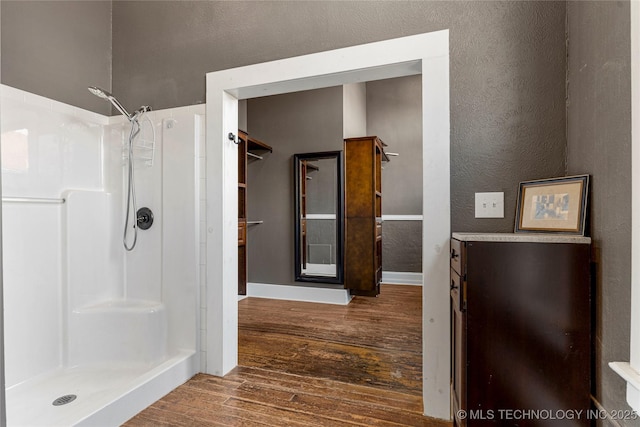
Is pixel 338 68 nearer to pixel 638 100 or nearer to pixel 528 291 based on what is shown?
pixel 638 100

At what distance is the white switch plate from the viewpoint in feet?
5.14

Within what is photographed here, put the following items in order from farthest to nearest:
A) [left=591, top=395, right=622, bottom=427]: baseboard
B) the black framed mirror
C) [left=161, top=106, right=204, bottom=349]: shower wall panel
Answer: the black framed mirror, [left=161, top=106, right=204, bottom=349]: shower wall panel, [left=591, top=395, right=622, bottom=427]: baseboard

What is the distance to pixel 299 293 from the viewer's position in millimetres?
3832

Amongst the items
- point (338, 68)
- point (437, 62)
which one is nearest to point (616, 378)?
point (437, 62)

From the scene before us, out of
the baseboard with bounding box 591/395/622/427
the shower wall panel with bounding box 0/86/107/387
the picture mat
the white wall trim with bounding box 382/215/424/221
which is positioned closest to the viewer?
the baseboard with bounding box 591/395/622/427

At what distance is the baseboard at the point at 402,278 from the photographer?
15.2 feet

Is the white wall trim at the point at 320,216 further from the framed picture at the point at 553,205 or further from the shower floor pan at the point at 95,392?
the framed picture at the point at 553,205

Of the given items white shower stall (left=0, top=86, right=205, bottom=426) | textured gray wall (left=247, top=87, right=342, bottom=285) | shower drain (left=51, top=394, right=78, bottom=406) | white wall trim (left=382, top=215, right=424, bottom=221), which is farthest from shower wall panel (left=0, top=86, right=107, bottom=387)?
white wall trim (left=382, top=215, right=424, bottom=221)

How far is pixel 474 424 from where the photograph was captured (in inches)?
49.1

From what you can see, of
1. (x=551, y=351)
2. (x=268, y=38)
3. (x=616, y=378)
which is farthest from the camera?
(x=268, y=38)

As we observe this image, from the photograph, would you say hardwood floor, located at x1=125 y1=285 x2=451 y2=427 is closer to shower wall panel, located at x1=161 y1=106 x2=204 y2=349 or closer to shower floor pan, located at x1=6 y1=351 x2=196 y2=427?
shower floor pan, located at x1=6 y1=351 x2=196 y2=427

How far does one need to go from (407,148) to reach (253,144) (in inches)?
91.6

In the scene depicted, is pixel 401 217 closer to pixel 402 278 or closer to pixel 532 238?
pixel 402 278

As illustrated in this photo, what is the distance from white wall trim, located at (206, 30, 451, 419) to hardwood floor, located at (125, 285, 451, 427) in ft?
0.57
